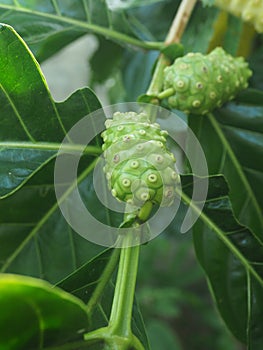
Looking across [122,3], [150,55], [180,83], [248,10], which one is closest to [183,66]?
[180,83]

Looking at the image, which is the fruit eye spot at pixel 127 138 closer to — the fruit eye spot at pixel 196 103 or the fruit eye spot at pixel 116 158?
the fruit eye spot at pixel 116 158

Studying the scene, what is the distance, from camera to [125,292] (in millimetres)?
605

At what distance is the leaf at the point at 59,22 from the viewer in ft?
2.81

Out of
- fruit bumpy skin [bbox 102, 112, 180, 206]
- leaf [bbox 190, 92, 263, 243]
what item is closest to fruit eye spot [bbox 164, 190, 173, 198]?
fruit bumpy skin [bbox 102, 112, 180, 206]

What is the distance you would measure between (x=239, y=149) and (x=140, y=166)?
30 centimetres

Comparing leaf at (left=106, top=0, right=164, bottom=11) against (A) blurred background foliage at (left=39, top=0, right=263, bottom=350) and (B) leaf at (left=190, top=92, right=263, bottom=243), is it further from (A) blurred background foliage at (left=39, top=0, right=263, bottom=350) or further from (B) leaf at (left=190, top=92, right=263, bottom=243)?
(B) leaf at (left=190, top=92, right=263, bottom=243)

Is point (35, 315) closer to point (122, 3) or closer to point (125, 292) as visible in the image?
point (125, 292)

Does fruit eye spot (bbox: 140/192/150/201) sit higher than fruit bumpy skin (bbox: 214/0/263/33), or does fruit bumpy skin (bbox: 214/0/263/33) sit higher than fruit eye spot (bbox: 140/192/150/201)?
fruit bumpy skin (bbox: 214/0/263/33)

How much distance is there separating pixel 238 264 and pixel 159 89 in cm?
23

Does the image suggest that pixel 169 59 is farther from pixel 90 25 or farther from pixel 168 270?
pixel 168 270

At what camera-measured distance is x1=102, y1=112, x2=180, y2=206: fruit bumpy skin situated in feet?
2.10

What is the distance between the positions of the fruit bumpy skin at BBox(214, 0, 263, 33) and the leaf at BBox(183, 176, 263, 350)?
0.88 ft

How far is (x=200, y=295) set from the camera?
289 cm

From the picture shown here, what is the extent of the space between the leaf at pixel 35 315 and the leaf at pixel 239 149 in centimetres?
42
